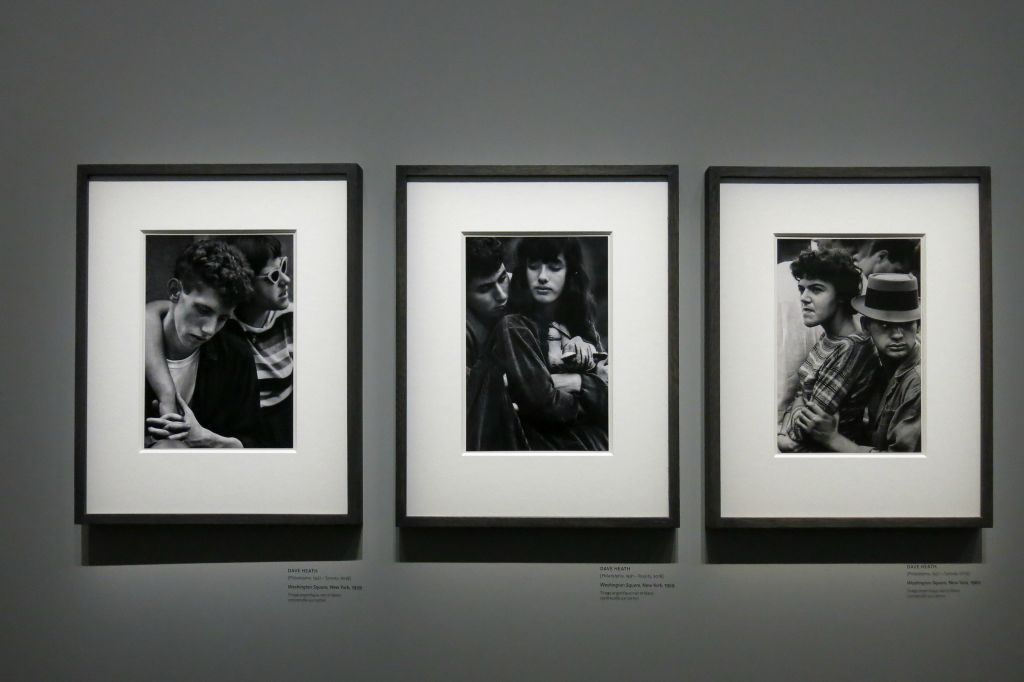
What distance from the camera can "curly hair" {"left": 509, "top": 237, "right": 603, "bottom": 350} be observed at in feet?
2.94

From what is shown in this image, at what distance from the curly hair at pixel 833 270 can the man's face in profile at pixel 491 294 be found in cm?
40

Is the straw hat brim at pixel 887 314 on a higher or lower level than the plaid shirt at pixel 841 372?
higher

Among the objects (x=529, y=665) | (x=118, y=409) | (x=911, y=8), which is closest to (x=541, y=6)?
(x=911, y=8)

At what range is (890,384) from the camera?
35.4 inches

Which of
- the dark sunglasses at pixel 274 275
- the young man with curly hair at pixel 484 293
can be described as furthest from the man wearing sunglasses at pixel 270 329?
the young man with curly hair at pixel 484 293

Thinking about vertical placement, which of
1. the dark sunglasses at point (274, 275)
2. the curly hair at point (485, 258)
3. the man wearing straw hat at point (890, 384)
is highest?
the curly hair at point (485, 258)

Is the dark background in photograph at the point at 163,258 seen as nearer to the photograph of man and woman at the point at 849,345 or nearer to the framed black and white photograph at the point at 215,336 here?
the framed black and white photograph at the point at 215,336

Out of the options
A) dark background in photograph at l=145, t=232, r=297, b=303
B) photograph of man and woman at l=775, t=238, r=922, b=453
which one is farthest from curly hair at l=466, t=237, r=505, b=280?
photograph of man and woman at l=775, t=238, r=922, b=453

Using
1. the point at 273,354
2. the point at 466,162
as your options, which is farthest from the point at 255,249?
the point at 466,162

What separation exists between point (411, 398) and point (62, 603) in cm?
59

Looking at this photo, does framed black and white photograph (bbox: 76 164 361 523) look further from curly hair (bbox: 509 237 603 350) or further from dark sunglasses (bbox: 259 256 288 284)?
curly hair (bbox: 509 237 603 350)

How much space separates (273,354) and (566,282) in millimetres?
422

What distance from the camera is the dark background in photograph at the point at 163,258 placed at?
2.94 feet

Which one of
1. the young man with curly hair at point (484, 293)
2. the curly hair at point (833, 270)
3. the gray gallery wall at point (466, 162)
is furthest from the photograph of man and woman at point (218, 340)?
the curly hair at point (833, 270)
